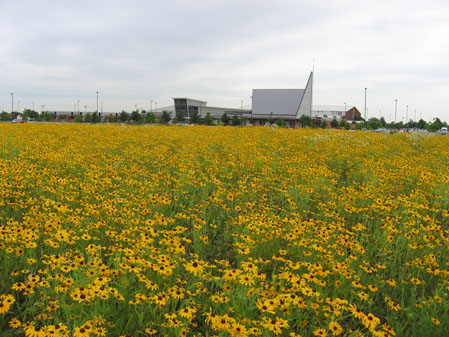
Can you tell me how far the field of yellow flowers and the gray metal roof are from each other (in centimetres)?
8754

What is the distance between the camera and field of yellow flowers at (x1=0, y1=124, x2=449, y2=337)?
2188 mm

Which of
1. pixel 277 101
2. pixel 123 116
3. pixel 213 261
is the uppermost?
pixel 277 101

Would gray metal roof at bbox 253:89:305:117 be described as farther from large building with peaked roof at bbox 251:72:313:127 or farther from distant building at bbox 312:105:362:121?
distant building at bbox 312:105:362:121

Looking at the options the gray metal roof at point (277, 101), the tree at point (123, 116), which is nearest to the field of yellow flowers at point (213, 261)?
the tree at point (123, 116)

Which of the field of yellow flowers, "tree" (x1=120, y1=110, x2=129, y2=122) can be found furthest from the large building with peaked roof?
the field of yellow flowers

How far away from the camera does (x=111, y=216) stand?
3.62 metres

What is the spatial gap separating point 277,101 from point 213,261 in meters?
92.2

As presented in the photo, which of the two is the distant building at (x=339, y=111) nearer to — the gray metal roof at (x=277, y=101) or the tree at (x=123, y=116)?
the gray metal roof at (x=277, y=101)

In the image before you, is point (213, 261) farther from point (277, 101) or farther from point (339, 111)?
point (339, 111)

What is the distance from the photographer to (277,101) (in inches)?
3637

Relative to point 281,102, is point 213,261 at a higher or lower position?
lower

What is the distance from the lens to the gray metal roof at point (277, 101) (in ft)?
300

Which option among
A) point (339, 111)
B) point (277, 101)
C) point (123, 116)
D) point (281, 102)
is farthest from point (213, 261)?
point (339, 111)

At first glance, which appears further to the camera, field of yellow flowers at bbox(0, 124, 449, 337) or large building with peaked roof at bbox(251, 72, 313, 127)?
large building with peaked roof at bbox(251, 72, 313, 127)
